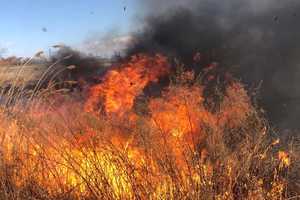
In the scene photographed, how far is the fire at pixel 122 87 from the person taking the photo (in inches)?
298

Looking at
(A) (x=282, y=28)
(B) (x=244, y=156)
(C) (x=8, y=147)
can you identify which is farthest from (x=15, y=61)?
(A) (x=282, y=28)

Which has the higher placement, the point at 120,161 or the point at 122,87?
the point at 120,161

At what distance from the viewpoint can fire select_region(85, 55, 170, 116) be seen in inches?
298

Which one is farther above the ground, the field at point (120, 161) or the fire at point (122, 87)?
the field at point (120, 161)

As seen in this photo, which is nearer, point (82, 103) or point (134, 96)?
point (82, 103)

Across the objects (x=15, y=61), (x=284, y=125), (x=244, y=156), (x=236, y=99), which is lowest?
(x=284, y=125)

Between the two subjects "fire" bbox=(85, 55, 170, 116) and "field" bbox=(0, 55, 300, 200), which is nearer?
"field" bbox=(0, 55, 300, 200)

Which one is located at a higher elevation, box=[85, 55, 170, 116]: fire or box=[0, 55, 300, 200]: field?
box=[0, 55, 300, 200]: field

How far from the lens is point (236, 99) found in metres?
7.68

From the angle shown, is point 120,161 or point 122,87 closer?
point 120,161

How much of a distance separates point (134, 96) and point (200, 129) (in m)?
2.00

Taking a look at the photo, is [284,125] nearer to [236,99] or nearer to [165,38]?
[236,99]

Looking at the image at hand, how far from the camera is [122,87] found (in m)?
7.88

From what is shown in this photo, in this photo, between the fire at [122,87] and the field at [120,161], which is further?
the fire at [122,87]
